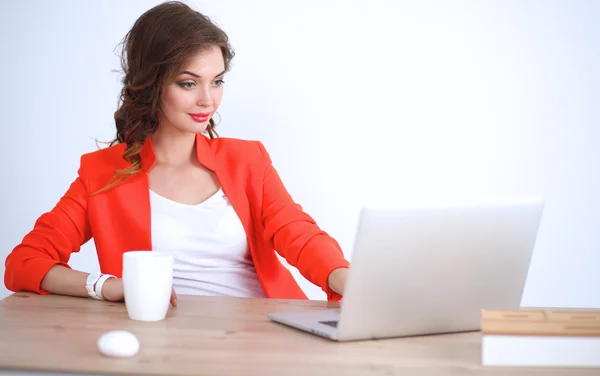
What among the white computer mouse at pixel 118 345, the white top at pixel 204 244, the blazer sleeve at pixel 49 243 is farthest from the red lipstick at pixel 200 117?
the white computer mouse at pixel 118 345

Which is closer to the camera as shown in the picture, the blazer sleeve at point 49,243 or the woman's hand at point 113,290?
the woman's hand at point 113,290

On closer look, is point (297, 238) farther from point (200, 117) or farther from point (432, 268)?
point (432, 268)

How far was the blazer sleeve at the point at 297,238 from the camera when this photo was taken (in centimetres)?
188

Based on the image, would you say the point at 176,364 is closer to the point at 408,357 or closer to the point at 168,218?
the point at 408,357

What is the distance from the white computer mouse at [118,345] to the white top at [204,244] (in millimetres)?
913

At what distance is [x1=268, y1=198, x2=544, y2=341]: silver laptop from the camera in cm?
129

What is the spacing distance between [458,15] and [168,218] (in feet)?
4.86

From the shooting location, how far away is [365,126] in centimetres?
308

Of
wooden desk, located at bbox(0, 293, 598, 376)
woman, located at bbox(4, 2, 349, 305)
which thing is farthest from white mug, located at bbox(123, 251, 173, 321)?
woman, located at bbox(4, 2, 349, 305)

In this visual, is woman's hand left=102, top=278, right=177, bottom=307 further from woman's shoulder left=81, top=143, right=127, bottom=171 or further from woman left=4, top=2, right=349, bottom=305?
woman's shoulder left=81, top=143, right=127, bottom=171

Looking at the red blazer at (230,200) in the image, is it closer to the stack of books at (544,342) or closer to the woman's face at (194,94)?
the woman's face at (194,94)

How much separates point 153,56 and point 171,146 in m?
0.26

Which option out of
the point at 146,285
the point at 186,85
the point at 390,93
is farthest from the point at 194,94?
the point at 390,93

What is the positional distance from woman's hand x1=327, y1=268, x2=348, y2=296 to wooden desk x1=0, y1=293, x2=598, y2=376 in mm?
223
